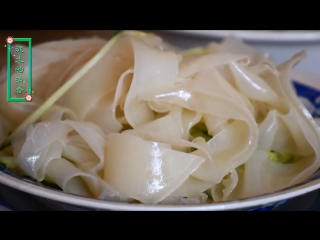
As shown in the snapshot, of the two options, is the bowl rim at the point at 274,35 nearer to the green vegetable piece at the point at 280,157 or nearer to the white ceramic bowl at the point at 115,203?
the green vegetable piece at the point at 280,157

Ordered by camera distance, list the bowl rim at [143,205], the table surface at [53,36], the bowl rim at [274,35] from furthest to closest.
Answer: the bowl rim at [274,35] → the table surface at [53,36] → the bowl rim at [143,205]

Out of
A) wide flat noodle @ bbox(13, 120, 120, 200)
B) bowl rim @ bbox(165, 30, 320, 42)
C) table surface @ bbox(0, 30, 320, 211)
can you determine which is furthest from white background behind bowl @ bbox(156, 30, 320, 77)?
wide flat noodle @ bbox(13, 120, 120, 200)

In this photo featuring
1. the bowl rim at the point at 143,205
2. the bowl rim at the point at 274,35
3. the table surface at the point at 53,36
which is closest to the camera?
the bowl rim at the point at 143,205

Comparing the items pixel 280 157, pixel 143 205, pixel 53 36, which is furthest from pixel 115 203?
pixel 53 36

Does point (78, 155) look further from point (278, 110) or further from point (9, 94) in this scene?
point (278, 110)

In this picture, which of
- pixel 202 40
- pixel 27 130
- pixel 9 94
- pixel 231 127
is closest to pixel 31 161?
pixel 27 130

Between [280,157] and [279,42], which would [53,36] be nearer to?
[279,42]

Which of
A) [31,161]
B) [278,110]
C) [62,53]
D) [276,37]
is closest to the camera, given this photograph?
[31,161]

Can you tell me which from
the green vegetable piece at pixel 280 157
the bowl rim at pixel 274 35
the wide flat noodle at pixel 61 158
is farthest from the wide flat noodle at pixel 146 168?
the bowl rim at pixel 274 35
